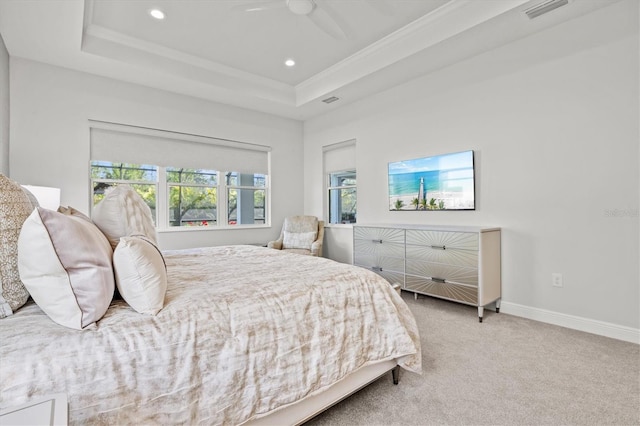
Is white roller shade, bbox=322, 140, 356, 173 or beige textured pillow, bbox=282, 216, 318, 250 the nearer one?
beige textured pillow, bbox=282, 216, 318, 250

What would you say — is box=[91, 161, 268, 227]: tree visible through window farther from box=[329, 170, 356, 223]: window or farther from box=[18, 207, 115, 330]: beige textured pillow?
box=[18, 207, 115, 330]: beige textured pillow

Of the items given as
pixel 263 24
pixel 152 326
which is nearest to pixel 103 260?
pixel 152 326

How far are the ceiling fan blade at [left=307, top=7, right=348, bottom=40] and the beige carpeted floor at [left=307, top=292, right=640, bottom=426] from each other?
302cm

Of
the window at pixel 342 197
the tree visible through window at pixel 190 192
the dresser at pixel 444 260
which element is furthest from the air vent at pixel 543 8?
the tree visible through window at pixel 190 192

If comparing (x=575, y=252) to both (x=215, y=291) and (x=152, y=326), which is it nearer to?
(x=215, y=291)

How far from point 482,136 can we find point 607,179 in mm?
1127

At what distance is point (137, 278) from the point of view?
3.78ft

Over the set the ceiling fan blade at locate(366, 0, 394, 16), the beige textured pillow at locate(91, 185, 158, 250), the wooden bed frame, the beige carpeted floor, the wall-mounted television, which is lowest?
the beige carpeted floor

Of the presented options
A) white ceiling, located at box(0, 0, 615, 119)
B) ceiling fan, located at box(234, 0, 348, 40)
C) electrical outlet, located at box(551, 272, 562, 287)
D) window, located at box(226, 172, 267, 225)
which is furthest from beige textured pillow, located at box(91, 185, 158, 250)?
electrical outlet, located at box(551, 272, 562, 287)

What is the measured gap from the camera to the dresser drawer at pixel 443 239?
295 cm

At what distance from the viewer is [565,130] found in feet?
9.11

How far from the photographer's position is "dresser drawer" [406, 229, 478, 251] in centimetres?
295

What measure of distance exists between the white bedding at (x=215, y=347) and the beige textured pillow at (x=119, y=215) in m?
0.34

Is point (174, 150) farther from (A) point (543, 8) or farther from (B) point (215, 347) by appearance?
(A) point (543, 8)
